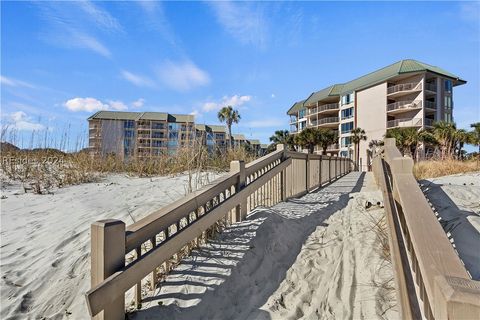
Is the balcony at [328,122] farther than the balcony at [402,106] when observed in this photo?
Yes

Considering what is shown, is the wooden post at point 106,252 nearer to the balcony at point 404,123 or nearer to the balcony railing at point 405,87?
the balcony at point 404,123

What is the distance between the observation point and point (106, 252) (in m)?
2.06

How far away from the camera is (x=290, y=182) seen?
20.8 feet

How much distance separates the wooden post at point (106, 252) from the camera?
6.73 feet

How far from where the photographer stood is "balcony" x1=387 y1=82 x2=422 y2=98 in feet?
133

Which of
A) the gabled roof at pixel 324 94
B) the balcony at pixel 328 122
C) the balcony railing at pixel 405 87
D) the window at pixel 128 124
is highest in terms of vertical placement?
the gabled roof at pixel 324 94

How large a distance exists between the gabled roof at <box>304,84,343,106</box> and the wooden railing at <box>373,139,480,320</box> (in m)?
54.4

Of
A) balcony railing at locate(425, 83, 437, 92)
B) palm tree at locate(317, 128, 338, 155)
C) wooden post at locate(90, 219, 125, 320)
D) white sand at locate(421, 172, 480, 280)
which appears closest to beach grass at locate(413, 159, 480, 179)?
white sand at locate(421, 172, 480, 280)

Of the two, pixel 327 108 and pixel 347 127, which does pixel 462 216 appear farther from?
pixel 327 108

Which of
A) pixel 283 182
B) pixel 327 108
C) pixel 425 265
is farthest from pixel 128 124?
pixel 327 108

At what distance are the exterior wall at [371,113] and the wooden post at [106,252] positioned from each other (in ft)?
148

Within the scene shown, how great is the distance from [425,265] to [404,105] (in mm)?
46652

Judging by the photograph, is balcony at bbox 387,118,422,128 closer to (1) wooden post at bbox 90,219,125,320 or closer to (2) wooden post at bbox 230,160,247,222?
(2) wooden post at bbox 230,160,247,222

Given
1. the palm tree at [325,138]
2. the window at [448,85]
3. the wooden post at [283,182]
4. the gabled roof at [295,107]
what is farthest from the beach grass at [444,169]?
the gabled roof at [295,107]
